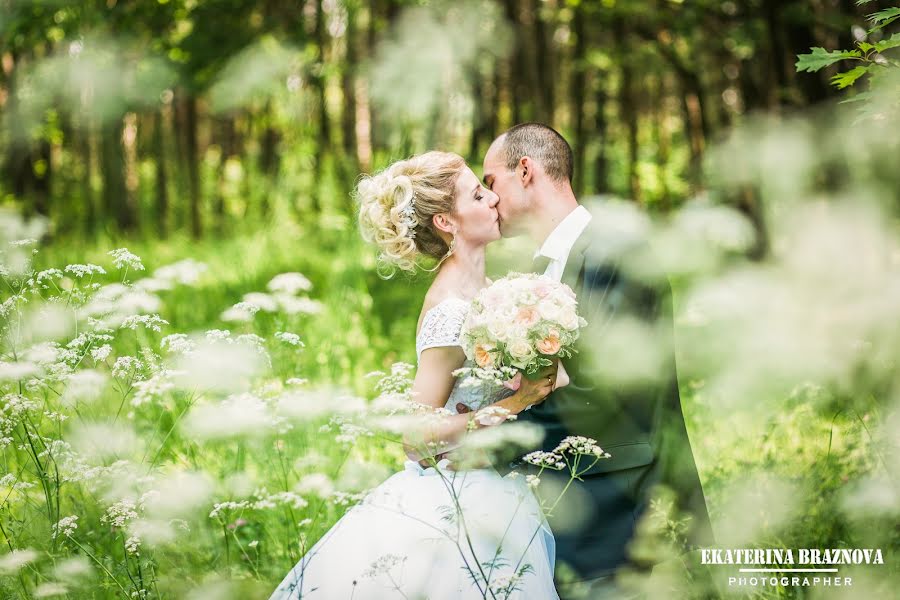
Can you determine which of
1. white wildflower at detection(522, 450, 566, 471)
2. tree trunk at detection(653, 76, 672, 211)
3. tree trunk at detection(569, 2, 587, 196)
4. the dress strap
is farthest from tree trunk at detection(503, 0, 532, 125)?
white wildflower at detection(522, 450, 566, 471)

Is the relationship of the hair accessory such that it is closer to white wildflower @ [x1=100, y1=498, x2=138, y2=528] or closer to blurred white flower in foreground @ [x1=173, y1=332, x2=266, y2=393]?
blurred white flower in foreground @ [x1=173, y1=332, x2=266, y2=393]

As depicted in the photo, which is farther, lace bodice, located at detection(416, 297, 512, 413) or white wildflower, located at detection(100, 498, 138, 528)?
lace bodice, located at detection(416, 297, 512, 413)

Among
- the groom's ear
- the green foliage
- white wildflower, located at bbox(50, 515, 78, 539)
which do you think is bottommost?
white wildflower, located at bbox(50, 515, 78, 539)

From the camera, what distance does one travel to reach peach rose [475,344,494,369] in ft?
7.90

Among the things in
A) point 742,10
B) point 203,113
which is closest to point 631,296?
point 742,10

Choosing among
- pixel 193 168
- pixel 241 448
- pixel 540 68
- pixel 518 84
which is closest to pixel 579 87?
pixel 518 84

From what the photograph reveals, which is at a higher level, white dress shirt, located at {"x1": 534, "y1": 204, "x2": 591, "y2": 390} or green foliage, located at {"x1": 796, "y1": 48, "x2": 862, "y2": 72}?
green foliage, located at {"x1": 796, "y1": 48, "x2": 862, "y2": 72}

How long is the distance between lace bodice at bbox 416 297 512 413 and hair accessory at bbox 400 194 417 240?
300 mm

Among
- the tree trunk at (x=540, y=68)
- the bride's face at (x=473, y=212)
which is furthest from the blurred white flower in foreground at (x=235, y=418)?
the tree trunk at (x=540, y=68)

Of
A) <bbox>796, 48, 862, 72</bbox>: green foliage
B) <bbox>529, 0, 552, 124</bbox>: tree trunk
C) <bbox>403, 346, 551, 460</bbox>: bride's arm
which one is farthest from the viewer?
<bbox>529, 0, 552, 124</bbox>: tree trunk

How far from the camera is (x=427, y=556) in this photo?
8.54 feet

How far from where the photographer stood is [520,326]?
2314mm

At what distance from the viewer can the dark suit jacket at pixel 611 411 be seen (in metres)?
2.64

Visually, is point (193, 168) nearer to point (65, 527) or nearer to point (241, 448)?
point (241, 448)
